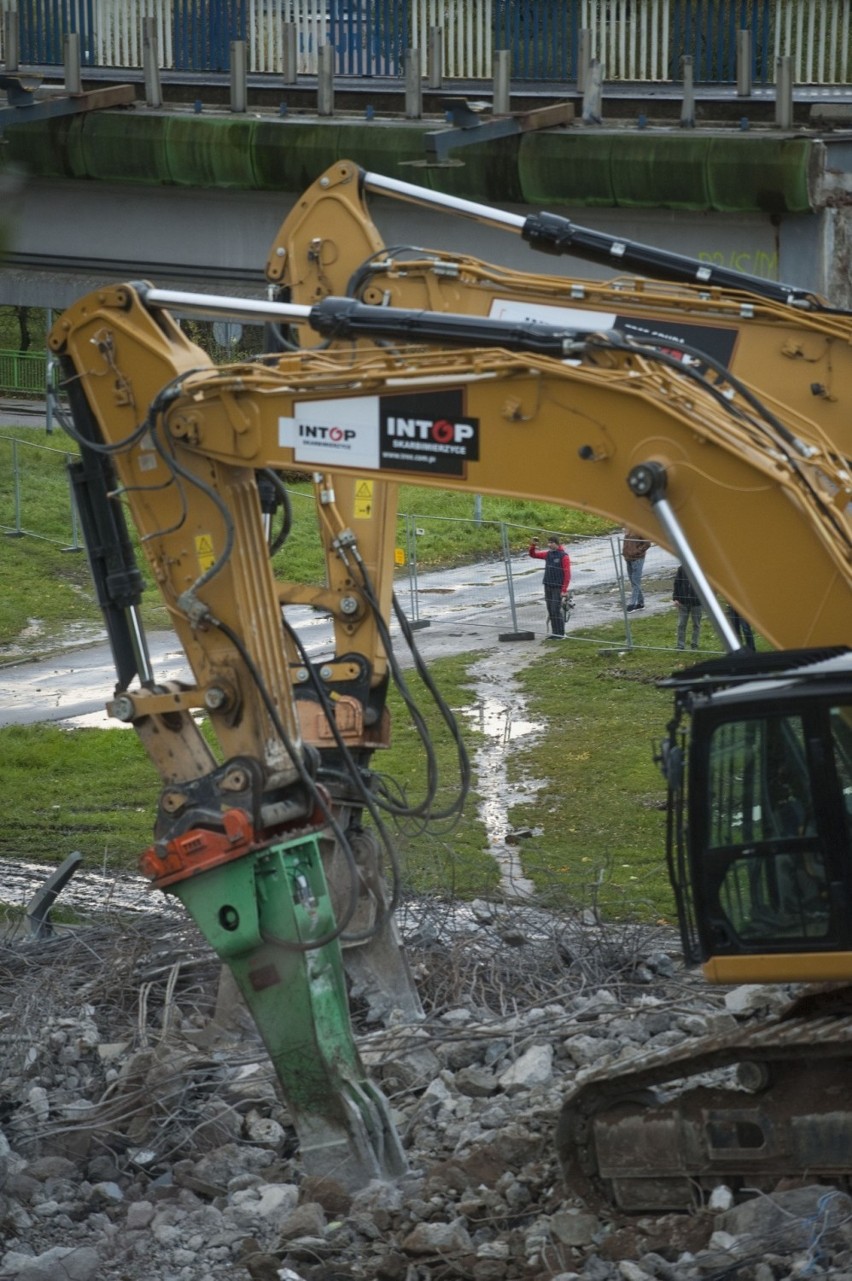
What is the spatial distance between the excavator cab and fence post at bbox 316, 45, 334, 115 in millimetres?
9841

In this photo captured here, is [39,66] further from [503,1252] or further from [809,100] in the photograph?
[503,1252]

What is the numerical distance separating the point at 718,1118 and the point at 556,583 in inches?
614

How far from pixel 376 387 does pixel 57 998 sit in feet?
16.7

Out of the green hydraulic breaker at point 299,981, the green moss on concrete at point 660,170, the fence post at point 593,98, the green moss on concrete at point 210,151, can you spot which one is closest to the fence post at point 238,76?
the green moss on concrete at point 210,151

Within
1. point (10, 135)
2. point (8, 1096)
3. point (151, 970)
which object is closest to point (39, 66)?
point (10, 135)

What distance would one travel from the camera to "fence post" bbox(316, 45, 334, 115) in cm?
1669

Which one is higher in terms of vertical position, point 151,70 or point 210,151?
point 151,70

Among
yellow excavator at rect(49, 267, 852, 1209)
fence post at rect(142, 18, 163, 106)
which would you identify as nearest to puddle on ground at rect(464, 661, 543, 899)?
yellow excavator at rect(49, 267, 852, 1209)

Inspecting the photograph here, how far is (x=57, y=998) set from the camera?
11992mm

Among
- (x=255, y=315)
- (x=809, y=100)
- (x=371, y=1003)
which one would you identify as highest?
(x=809, y=100)

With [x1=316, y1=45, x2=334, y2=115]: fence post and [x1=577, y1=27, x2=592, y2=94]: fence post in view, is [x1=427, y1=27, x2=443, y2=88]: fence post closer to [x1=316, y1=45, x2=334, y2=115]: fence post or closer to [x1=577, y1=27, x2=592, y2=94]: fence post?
[x1=316, y1=45, x2=334, y2=115]: fence post

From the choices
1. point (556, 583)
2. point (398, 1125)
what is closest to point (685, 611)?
point (556, 583)

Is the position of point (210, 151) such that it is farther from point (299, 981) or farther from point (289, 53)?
point (299, 981)

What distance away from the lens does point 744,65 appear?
16.0m
